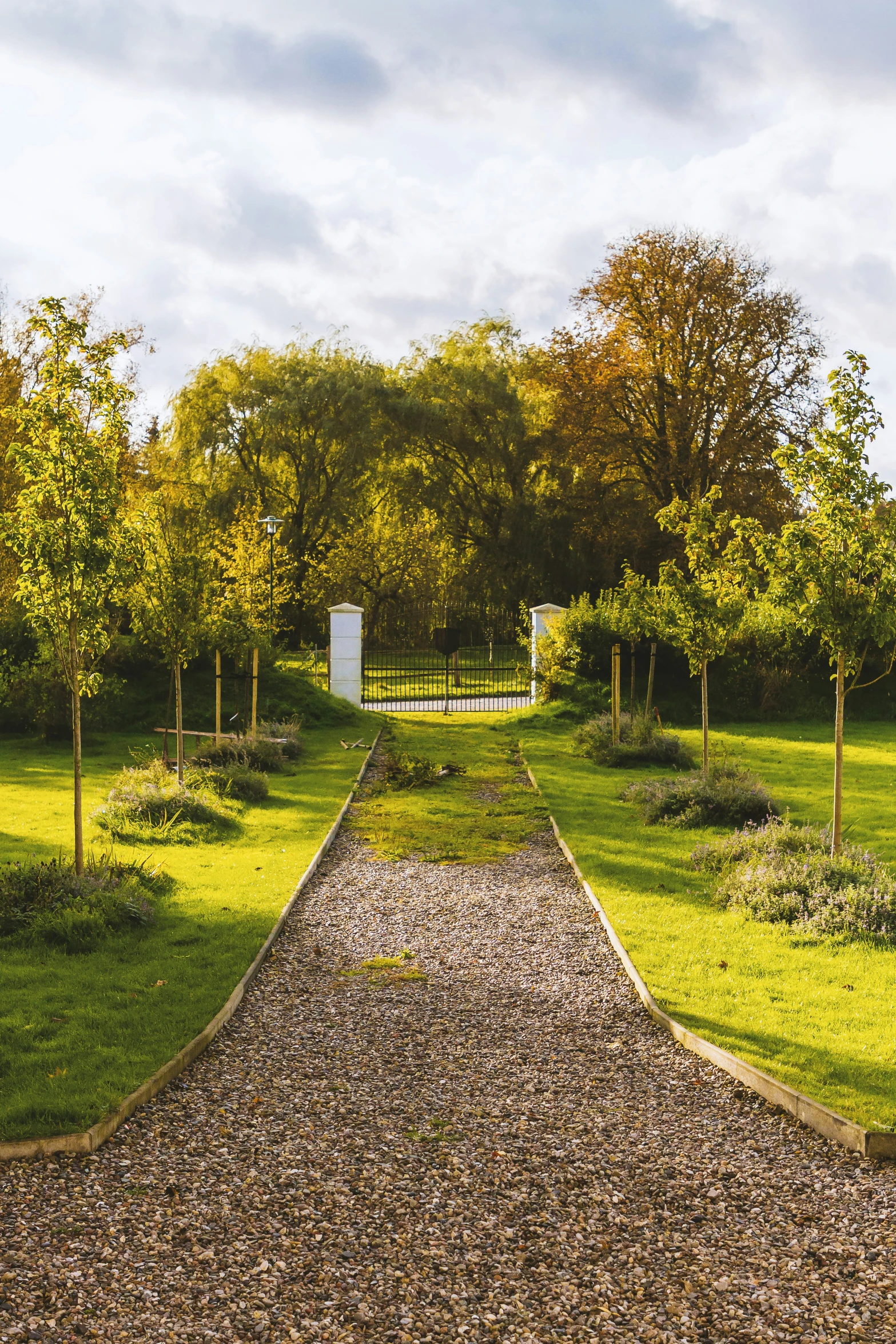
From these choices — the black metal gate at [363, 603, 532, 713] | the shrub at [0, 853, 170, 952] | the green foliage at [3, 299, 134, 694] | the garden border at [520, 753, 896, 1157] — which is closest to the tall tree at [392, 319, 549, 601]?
the black metal gate at [363, 603, 532, 713]

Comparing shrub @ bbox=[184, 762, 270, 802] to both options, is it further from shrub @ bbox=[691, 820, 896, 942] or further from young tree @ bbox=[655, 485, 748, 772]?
shrub @ bbox=[691, 820, 896, 942]

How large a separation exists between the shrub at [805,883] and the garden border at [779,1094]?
6.67 ft

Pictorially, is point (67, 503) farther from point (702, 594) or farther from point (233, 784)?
point (702, 594)

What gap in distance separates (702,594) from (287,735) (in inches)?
332

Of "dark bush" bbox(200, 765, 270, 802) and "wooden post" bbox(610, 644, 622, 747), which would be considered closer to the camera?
"dark bush" bbox(200, 765, 270, 802)

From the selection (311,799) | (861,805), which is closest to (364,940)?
(311,799)

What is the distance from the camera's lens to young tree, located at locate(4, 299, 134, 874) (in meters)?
8.92

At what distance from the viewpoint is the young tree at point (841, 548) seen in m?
9.91

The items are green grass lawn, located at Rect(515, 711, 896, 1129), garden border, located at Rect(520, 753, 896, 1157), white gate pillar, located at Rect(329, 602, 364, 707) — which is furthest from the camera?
white gate pillar, located at Rect(329, 602, 364, 707)

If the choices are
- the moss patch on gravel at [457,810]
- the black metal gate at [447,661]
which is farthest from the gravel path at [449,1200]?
the black metal gate at [447,661]

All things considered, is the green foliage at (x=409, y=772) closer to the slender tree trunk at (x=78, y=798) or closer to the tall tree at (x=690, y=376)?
the slender tree trunk at (x=78, y=798)

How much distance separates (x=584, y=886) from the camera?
1021cm

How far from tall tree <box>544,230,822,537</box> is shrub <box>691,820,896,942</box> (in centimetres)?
2201

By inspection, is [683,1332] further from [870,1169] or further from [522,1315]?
[870,1169]
